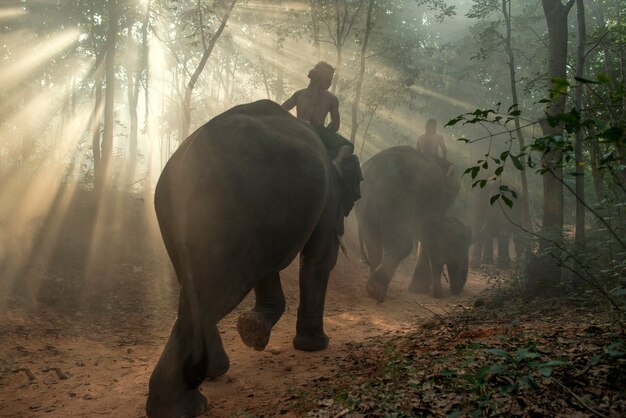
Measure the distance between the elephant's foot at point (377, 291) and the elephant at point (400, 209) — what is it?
0.05 meters

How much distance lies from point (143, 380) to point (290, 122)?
3.09m

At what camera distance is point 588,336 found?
152 inches

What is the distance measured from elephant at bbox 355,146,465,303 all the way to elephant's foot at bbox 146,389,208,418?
5.86m

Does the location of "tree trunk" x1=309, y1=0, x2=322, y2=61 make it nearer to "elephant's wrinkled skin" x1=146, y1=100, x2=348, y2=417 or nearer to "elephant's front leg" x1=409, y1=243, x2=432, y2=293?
"elephant's front leg" x1=409, y1=243, x2=432, y2=293

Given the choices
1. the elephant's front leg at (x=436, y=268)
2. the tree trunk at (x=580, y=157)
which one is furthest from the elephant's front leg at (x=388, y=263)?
the tree trunk at (x=580, y=157)

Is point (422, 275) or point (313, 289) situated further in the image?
point (422, 275)

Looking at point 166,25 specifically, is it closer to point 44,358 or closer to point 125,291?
point 125,291

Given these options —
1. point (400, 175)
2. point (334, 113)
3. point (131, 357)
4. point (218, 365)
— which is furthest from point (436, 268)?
point (218, 365)

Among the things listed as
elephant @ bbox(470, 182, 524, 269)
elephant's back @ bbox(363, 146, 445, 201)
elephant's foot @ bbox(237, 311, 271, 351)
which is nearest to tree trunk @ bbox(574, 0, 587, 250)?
elephant's back @ bbox(363, 146, 445, 201)

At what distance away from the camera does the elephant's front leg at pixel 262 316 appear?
4.26 meters

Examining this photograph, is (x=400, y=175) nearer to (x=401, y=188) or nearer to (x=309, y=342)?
(x=401, y=188)

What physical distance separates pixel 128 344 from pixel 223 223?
3.85m

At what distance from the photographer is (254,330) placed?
427 cm

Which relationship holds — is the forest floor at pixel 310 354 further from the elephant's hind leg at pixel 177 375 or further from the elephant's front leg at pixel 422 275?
the elephant's front leg at pixel 422 275
